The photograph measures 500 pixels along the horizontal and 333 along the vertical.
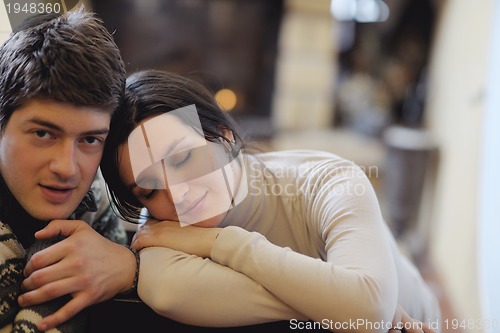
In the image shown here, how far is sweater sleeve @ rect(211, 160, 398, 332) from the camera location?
56cm

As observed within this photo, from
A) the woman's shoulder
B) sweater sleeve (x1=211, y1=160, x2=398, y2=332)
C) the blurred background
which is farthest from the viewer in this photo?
the blurred background

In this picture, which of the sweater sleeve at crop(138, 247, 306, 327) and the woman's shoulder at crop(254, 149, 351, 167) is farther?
the woman's shoulder at crop(254, 149, 351, 167)

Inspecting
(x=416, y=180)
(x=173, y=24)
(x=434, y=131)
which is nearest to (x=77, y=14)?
(x=416, y=180)

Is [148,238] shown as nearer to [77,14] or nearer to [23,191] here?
[23,191]

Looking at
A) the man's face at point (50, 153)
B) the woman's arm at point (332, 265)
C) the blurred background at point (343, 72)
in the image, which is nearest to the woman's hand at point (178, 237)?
the woman's arm at point (332, 265)

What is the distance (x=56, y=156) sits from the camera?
58 centimetres

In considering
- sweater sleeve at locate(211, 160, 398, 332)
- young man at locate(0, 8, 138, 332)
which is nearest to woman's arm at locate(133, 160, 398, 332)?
sweater sleeve at locate(211, 160, 398, 332)

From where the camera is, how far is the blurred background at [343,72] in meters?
2.12

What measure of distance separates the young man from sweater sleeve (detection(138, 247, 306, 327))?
0.06m

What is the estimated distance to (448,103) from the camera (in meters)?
2.05

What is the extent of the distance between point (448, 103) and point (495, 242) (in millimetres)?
1175

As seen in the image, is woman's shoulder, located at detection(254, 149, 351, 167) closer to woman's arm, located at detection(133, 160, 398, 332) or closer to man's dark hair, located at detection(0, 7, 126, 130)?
woman's arm, located at detection(133, 160, 398, 332)

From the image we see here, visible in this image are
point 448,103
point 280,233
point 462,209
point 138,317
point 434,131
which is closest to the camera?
point 138,317

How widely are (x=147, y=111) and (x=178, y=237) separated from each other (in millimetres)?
170
